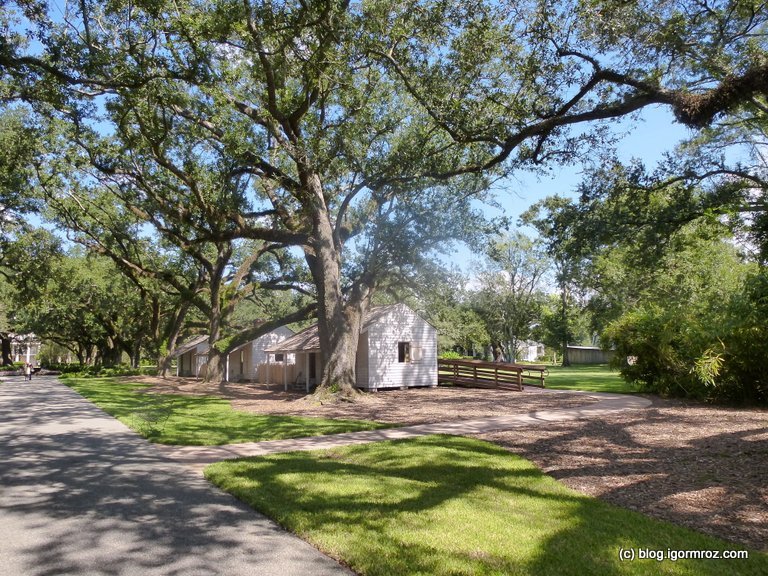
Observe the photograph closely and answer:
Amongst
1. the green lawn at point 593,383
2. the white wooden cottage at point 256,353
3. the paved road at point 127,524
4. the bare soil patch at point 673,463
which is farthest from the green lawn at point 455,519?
the white wooden cottage at point 256,353

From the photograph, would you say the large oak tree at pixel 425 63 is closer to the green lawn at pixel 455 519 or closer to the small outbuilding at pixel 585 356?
the green lawn at pixel 455 519

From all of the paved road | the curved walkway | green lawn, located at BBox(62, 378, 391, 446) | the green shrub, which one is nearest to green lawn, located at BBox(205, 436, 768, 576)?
the paved road

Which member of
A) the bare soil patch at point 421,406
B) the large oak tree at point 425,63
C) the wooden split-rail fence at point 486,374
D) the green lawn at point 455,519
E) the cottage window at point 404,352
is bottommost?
the bare soil patch at point 421,406

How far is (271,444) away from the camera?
995 cm

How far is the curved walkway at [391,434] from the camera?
9.08 m

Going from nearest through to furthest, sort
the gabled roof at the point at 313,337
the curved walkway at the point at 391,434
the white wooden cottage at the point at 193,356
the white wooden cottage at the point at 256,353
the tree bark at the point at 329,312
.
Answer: the curved walkway at the point at 391,434
the tree bark at the point at 329,312
the gabled roof at the point at 313,337
the white wooden cottage at the point at 256,353
the white wooden cottage at the point at 193,356

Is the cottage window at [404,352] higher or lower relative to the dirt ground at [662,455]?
higher

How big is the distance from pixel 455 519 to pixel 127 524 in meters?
3.23

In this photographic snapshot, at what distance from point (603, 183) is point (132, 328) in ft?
153

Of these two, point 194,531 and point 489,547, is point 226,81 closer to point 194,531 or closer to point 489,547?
point 194,531

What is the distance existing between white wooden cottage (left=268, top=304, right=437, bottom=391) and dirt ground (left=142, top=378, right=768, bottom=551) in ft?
27.1

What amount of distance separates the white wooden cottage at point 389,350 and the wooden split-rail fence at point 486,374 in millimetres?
1122

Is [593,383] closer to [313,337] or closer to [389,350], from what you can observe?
[389,350]

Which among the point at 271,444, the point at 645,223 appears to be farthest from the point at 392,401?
the point at 645,223
